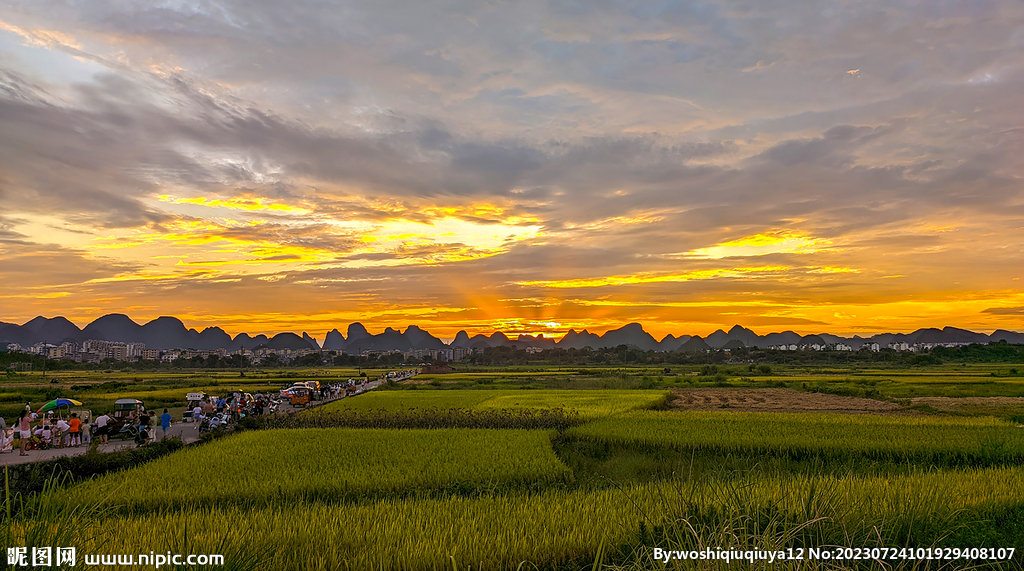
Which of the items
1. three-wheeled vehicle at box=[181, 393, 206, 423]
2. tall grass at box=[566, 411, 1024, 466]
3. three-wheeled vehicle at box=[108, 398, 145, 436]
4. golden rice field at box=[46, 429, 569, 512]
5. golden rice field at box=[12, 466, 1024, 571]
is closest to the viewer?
golden rice field at box=[12, 466, 1024, 571]

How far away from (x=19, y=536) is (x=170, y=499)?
6620mm

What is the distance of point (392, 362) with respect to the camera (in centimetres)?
15888

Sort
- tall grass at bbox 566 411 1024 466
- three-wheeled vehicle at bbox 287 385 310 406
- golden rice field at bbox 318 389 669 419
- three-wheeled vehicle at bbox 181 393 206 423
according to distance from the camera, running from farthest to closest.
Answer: three-wheeled vehicle at bbox 287 385 310 406 < golden rice field at bbox 318 389 669 419 < three-wheeled vehicle at bbox 181 393 206 423 < tall grass at bbox 566 411 1024 466

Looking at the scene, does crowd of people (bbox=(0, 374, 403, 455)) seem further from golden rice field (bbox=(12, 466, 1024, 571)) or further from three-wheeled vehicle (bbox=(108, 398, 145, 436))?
golden rice field (bbox=(12, 466, 1024, 571))

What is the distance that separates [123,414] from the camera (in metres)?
23.9

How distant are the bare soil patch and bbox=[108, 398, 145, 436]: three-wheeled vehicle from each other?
25.5 m

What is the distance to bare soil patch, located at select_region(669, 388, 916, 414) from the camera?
99.8 ft

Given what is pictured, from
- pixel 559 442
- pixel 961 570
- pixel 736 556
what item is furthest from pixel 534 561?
pixel 559 442

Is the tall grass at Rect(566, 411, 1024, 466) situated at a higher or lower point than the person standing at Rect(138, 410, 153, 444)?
lower

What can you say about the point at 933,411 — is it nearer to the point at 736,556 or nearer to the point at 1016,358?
the point at 736,556

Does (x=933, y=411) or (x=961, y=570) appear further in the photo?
(x=933, y=411)

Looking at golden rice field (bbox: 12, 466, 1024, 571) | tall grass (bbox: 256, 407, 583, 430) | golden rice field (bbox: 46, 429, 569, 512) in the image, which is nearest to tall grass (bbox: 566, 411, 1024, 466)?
tall grass (bbox: 256, 407, 583, 430)

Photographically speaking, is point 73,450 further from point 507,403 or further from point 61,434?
point 507,403

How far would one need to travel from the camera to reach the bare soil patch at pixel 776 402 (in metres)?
30.4
